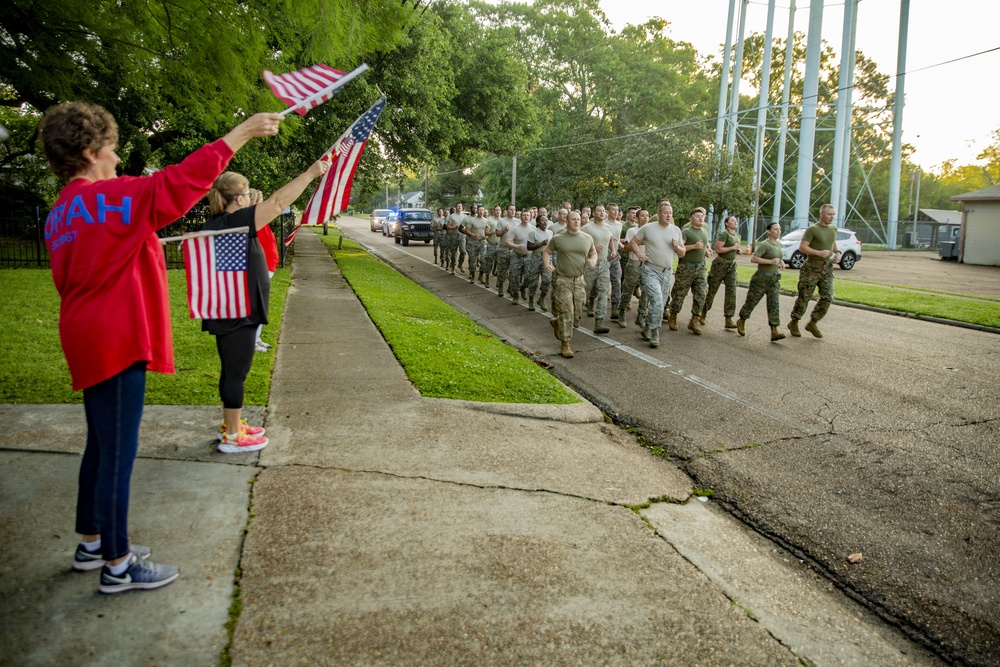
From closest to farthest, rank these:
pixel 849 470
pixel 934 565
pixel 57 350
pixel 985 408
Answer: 1. pixel 934 565
2. pixel 849 470
3. pixel 985 408
4. pixel 57 350

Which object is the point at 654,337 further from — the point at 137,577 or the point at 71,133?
the point at 71,133

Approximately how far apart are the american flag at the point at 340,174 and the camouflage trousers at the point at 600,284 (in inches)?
262

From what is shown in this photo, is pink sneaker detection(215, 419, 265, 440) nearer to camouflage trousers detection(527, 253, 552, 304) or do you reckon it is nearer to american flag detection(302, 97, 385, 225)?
american flag detection(302, 97, 385, 225)

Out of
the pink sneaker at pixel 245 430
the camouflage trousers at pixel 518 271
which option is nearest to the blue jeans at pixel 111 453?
the pink sneaker at pixel 245 430

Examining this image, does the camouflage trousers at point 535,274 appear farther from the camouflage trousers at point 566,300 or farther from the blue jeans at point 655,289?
the camouflage trousers at point 566,300

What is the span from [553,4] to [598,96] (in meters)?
8.80

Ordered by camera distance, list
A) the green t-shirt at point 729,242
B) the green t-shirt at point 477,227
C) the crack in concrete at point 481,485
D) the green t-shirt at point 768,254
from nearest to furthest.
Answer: the crack in concrete at point 481,485
the green t-shirt at point 768,254
the green t-shirt at point 729,242
the green t-shirt at point 477,227

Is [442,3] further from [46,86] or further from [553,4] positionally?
[553,4]

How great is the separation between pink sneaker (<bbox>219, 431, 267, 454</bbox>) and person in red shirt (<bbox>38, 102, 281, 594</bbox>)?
65.2 inches

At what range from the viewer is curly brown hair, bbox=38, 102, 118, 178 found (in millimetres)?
2742

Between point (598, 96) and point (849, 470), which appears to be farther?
point (598, 96)

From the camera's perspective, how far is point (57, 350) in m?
7.47

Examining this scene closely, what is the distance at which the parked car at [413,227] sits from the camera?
38.6m

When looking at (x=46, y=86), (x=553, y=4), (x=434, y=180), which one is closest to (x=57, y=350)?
(x=46, y=86)
